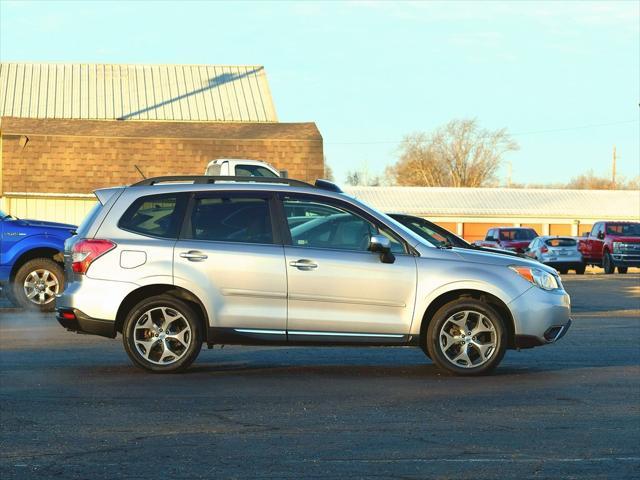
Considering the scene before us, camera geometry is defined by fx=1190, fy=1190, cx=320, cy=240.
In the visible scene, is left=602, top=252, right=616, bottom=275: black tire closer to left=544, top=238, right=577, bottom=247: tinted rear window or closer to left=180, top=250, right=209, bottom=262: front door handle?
left=544, top=238, right=577, bottom=247: tinted rear window

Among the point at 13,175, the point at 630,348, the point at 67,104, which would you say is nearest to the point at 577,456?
the point at 630,348

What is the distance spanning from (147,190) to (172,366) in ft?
5.59

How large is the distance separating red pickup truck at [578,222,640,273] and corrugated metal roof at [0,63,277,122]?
1336cm

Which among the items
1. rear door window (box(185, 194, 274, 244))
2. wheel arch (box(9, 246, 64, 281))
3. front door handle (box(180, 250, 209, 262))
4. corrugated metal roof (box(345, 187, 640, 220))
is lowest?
wheel arch (box(9, 246, 64, 281))

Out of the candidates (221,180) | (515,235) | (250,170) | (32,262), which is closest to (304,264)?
(221,180)

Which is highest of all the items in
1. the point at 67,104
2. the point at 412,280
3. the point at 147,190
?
the point at 67,104

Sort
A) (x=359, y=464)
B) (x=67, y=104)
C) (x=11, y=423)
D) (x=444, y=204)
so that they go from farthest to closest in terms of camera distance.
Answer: (x=444, y=204) → (x=67, y=104) → (x=11, y=423) → (x=359, y=464)

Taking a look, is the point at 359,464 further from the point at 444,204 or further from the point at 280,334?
the point at 444,204

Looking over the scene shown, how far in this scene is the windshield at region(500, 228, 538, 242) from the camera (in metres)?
52.9

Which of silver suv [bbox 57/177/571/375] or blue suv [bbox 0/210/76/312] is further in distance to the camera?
blue suv [bbox 0/210/76/312]

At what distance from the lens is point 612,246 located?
4422cm

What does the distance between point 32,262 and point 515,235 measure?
37.5 meters

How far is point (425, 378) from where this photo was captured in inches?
430

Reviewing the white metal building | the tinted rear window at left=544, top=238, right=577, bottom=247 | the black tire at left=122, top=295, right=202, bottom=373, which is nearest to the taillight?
the black tire at left=122, top=295, right=202, bottom=373
